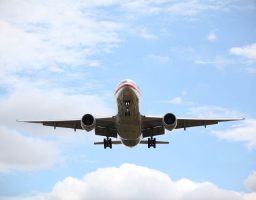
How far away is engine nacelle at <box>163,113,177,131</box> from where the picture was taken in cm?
3322

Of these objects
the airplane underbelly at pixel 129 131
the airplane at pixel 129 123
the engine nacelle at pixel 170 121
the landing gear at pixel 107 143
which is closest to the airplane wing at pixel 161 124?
the airplane at pixel 129 123

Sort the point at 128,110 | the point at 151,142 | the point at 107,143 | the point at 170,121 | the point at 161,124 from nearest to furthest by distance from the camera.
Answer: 1. the point at 128,110
2. the point at 170,121
3. the point at 161,124
4. the point at 107,143
5. the point at 151,142

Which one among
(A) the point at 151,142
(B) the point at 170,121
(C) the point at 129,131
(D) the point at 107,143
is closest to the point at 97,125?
(D) the point at 107,143

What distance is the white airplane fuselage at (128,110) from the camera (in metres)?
31.0

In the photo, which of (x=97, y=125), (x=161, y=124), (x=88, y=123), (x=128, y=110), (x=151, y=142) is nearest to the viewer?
(x=128, y=110)

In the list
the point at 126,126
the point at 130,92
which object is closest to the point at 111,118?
the point at 126,126

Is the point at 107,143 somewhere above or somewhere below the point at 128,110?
below

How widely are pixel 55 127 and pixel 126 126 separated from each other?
6971 mm

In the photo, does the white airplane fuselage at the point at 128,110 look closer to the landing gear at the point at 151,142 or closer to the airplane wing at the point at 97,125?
the airplane wing at the point at 97,125

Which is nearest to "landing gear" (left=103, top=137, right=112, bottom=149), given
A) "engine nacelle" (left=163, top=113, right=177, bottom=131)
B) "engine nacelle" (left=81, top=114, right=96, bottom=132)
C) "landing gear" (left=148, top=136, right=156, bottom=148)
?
"landing gear" (left=148, top=136, right=156, bottom=148)

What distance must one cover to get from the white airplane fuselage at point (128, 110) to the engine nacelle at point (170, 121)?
1778mm

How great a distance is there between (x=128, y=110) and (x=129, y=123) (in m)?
1.28

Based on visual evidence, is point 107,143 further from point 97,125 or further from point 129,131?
point 129,131

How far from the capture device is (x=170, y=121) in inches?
1312
